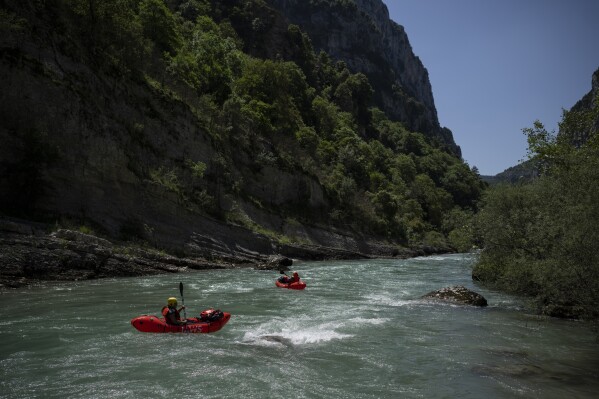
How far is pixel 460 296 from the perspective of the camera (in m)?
21.4

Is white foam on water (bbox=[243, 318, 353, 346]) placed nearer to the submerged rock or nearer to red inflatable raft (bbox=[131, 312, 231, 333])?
red inflatable raft (bbox=[131, 312, 231, 333])

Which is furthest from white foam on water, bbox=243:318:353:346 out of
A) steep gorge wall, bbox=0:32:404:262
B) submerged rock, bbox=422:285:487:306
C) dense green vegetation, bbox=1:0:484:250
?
steep gorge wall, bbox=0:32:404:262

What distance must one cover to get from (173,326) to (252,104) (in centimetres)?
5270

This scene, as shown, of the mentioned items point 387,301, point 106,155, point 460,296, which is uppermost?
point 106,155

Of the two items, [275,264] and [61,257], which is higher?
[61,257]

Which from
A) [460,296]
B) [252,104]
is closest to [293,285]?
[460,296]


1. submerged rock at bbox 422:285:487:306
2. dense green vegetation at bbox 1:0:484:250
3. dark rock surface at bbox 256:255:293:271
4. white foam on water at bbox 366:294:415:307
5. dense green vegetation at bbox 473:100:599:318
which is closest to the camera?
dense green vegetation at bbox 473:100:599:318

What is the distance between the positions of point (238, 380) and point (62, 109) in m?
25.7

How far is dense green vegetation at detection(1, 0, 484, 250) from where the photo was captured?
35.4m

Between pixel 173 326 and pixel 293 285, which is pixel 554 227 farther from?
pixel 293 285

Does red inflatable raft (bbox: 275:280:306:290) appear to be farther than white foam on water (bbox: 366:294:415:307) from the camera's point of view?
Yes

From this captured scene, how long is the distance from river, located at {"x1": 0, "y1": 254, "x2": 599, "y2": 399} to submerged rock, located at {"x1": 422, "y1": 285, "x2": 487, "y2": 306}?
0.94 meters

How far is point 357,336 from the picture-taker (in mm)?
14430

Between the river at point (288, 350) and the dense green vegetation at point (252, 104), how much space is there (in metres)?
10.2
